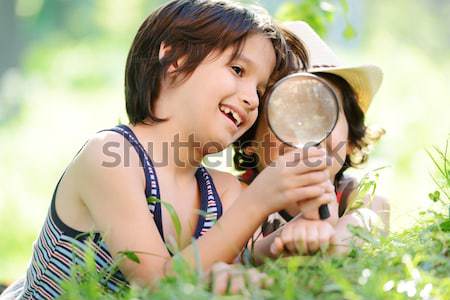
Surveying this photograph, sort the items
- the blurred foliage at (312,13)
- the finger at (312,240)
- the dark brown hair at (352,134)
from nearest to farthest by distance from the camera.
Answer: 1. the finger at (312,240)
2. the dark brown hair at (352,134)
3. the blurred foliage at (312,13)

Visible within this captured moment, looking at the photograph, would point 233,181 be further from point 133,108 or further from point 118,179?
point 118,179

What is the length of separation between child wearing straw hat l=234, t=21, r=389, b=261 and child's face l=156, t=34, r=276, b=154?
0.41 feet

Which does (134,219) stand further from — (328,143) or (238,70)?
(328,143)

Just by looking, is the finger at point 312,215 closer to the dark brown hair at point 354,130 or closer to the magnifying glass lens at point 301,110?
the magnifying glass lens at point 301,110

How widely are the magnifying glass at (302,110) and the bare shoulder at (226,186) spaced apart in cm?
67

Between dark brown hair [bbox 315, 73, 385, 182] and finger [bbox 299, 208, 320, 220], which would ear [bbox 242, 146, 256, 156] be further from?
finger [bbox 299, 208, 320, 220]

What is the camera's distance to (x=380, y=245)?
2.58 meters

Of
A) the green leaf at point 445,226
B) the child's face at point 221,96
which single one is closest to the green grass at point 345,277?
the green leaf at point 445,226

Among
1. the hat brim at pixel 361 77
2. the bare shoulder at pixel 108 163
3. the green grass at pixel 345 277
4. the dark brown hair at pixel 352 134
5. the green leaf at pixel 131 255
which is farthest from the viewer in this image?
the dark brown hair at pixel 352 134

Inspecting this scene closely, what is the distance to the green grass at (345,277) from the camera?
207cm

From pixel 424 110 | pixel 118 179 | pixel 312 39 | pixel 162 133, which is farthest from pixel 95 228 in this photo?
pixel 424 110

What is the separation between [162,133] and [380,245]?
1043 millimetres

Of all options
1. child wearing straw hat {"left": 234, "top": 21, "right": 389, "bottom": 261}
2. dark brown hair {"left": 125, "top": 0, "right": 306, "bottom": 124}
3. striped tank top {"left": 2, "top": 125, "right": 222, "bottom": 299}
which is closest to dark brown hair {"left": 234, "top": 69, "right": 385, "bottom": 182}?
child wearing straw hat {"left": 234, "top": 21, "right": 389, "bottom": 261}

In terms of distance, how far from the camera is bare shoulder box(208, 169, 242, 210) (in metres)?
3.41
